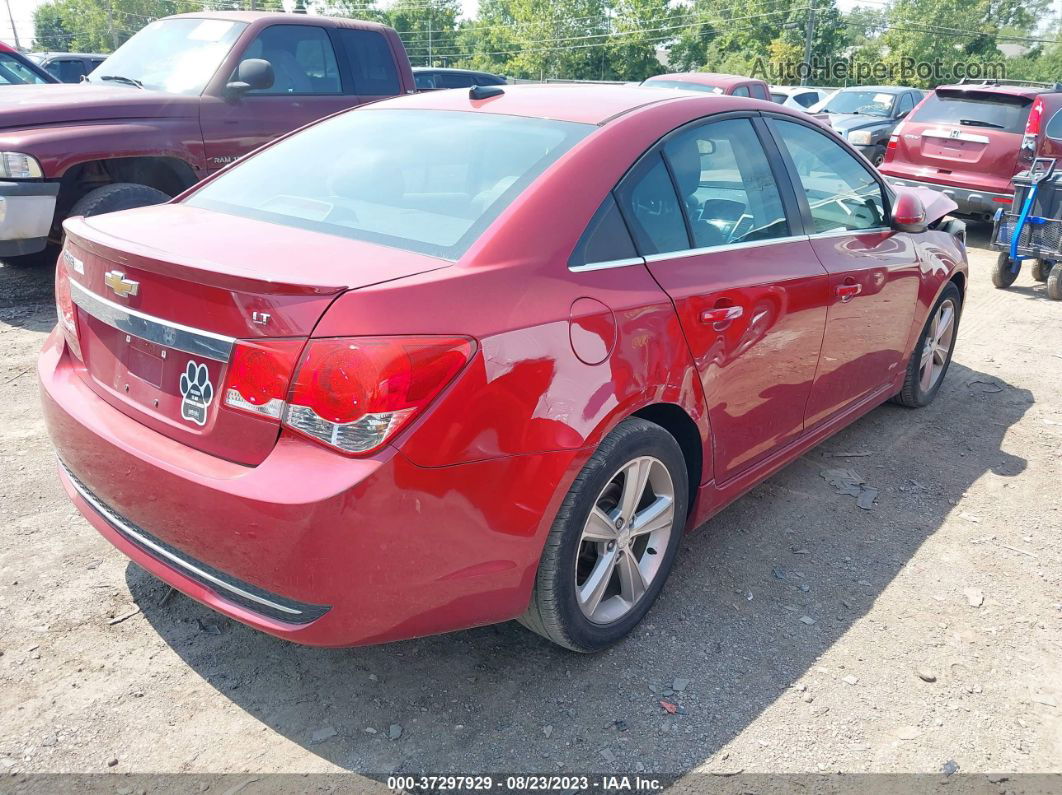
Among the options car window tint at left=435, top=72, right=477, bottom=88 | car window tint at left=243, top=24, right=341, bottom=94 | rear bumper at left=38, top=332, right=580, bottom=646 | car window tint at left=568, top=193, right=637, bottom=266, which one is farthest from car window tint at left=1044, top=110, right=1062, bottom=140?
car window tint at left=435, top=72, right=477, bottom=88

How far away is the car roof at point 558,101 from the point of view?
2990 millimetres

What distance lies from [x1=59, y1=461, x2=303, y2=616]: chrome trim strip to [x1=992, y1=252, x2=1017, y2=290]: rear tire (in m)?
7.96

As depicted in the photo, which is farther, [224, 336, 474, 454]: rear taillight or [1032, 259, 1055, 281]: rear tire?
[1032, 259, 1055, 281]: rear tire

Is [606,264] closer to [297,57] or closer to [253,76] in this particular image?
[253,76]

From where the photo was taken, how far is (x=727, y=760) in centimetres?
243

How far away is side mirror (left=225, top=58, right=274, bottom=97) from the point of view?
6.35 m

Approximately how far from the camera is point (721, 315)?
296 cm

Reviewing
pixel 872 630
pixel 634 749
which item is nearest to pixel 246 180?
pixel 634 749

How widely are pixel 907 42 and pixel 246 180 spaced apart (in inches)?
2491

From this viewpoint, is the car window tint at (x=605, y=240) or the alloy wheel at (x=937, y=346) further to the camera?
the alloy wheel at (x=937, y=346)

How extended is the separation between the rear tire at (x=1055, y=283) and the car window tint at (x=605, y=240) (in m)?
6.72

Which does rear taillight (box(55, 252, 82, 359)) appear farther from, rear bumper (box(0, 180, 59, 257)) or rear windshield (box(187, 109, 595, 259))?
rear bumper (box(0, 180, 59, 257))

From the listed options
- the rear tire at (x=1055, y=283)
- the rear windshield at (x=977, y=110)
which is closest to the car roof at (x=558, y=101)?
the rear tire at (x=1055, y=283)

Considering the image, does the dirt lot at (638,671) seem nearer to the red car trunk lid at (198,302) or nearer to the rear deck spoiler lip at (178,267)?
the red car trunk lid at (198,302)
